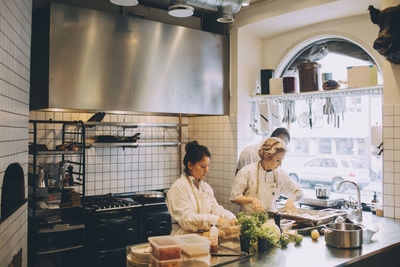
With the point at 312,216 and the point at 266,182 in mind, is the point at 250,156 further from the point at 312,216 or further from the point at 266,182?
the point at 312,216

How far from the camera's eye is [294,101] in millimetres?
4609

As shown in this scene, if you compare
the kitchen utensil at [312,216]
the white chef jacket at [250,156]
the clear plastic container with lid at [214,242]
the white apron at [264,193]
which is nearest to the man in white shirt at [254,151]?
the white chef jacket at [250,156]

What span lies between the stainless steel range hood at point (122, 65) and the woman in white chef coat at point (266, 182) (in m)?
1.45

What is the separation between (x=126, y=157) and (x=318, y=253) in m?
2.91

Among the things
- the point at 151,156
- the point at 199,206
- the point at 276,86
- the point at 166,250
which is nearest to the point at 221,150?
the point at 151,156

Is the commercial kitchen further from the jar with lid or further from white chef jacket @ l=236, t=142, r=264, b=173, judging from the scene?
white chef jacket @ l=236, t=142, r=264, b=173

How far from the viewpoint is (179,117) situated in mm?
5246

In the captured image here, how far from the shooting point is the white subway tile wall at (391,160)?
11.1ft

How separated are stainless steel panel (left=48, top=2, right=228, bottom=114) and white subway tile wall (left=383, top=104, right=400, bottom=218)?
204 cm

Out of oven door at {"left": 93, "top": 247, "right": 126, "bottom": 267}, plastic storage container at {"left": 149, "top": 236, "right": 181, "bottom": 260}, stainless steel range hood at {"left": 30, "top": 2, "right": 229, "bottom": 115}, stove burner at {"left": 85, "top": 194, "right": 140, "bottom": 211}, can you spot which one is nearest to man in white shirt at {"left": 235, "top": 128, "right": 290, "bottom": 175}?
stainless steel range hood at {"left": 30, "top": 2, "right": 229, "bottom": 115}

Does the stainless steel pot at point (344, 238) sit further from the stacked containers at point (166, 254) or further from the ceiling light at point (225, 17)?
the ceiling light at point (225, 17)

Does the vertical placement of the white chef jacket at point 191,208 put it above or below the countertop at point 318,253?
above

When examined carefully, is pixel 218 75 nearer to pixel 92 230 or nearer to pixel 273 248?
pixel 92 230

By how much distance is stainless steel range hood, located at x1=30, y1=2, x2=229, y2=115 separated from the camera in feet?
11.8
